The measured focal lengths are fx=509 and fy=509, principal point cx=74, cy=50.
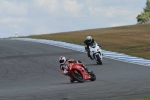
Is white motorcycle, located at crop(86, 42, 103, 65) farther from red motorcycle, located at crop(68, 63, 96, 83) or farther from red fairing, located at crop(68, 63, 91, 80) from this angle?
red motorcycle, located at crop(68, 63, 96, 83)

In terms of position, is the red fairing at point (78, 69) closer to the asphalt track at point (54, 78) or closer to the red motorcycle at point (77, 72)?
the red motorcycle at point (77, 72)

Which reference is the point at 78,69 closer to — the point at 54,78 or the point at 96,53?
the point at 54,78

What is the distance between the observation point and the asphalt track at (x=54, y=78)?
13172mm

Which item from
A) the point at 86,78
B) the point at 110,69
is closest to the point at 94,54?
the point at 110,69

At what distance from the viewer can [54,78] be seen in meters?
21.3

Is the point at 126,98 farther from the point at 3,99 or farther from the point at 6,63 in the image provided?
the point at 6,63

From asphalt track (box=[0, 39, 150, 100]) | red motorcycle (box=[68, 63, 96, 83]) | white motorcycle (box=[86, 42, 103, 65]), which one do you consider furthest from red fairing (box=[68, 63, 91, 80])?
white motorcycle (box=[86, 42, 103, 65])

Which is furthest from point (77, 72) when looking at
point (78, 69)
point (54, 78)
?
point (54, 78)

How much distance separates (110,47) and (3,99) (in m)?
24.3

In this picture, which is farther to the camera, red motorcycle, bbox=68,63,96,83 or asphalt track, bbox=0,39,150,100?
red motorcycle, bbox=68,63,96,83

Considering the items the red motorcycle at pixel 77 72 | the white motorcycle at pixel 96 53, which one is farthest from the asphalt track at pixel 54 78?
the white motorcycle at pixel 96 53

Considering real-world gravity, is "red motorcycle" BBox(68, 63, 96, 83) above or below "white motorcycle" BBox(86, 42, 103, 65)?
below

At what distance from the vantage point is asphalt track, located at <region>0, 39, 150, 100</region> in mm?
13172

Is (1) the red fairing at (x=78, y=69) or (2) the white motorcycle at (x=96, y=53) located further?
(2) the white motorcycle at (x=96, y=53)
